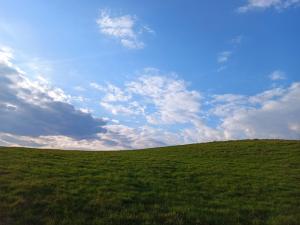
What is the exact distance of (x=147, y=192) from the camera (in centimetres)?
2162

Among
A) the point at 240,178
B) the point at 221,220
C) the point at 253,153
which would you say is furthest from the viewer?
the point at 253,153

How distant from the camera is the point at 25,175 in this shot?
78.8 ft

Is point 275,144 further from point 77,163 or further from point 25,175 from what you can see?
point 25,175

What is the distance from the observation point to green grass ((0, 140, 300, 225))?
17141 mm

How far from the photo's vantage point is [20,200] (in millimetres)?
18219

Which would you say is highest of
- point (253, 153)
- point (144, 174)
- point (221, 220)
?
point (253, 153)

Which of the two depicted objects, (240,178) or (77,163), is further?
(77,163)

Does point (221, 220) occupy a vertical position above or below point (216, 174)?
below

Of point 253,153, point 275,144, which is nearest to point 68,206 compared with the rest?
point 253,153

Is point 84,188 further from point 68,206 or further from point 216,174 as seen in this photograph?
point 216,174

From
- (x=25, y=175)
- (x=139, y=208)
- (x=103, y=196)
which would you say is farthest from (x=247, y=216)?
(x=25, y=175)

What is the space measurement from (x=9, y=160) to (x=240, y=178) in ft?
60.8

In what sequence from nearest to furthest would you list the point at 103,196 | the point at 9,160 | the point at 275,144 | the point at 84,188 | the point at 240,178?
1. the point at 103,196
2. the point at 84,188
3. the point at 240,178
4. the point at 9,160
5. the point at 275,144

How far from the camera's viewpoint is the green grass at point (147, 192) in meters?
17.1
